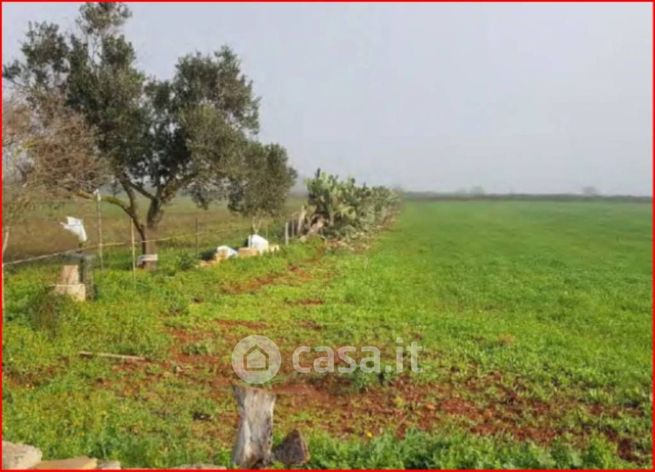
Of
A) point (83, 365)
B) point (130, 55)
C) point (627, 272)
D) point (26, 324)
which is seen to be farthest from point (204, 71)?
point (627, 272)

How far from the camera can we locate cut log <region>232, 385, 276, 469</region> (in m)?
4.66

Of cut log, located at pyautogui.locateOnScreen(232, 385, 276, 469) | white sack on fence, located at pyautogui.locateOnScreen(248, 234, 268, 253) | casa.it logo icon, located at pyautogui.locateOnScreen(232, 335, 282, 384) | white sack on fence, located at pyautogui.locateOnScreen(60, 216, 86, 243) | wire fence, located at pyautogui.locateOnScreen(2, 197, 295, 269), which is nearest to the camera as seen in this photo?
cut log, located at pyautogui.locateOnScreen(232, 385, 276, 469)

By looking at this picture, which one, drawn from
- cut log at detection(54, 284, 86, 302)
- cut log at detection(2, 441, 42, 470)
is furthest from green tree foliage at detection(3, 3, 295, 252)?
cut log at detection(2, 441, 42, 470)

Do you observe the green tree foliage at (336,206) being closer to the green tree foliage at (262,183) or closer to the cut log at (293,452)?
the green tree foliage at (262,183)

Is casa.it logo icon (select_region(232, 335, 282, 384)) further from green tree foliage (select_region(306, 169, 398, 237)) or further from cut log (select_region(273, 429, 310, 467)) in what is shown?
green tree foliage (select_region(306, 169, 398, 237))

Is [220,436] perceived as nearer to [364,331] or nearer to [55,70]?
[364,331]

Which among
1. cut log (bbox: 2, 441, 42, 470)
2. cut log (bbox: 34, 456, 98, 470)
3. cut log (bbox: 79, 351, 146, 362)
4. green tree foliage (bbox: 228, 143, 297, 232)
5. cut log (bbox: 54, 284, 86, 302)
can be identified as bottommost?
cut log (bbox: 79, 351, 146, 362)

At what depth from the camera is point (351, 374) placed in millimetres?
7191

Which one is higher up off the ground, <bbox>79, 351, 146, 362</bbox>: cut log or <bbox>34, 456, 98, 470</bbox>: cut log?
<bbox>34, 456, 98, 470</bbox>: cut log

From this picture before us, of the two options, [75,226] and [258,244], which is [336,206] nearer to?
[258,244]

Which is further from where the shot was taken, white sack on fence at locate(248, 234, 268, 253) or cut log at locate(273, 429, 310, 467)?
white sack on fence at locate(248, 234, 268, 253)

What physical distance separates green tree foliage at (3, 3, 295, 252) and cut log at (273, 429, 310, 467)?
36.3 feet

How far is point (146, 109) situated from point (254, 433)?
14224 millimetres

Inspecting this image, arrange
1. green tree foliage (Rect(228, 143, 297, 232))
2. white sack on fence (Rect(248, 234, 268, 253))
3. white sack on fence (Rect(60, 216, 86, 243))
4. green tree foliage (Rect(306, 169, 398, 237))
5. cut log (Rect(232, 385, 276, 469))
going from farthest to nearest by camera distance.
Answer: green tree foliage (Rect(306, 169, 398, 237)) → green tree foliage (Rect(228, 143, 297, 232)) → white sack on fence (Rect(248, 234, 268, 253)) → white sack on fence (Rect(60, 216, 86, 243)) → cut log (Rect(232, 385, 276, 469))
